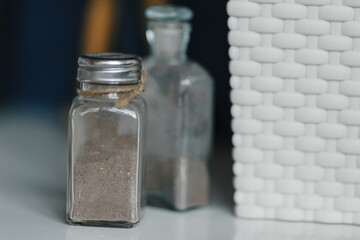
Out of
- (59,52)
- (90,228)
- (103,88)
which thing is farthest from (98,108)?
(59,52)

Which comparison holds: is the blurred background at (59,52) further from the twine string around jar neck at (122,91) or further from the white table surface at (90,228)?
the twine string around jar neck at (122,91)

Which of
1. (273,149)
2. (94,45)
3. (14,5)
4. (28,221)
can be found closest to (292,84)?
(273,149)

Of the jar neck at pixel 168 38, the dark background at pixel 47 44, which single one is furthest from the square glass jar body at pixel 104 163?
the dark background at pixel 47 44

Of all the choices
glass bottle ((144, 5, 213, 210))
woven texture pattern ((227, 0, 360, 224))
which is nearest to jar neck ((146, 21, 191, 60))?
glass bottle ((144, 5, 213, 210))

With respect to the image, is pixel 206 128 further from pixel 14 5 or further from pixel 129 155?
pixel 14 5

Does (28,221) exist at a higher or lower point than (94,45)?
lower

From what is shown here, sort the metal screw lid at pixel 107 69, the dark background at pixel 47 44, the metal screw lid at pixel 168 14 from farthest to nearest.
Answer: the dark background at pixel 47 44
the metal screw lid at pixel 168 14
the metal screw lid at pixel 107 69
